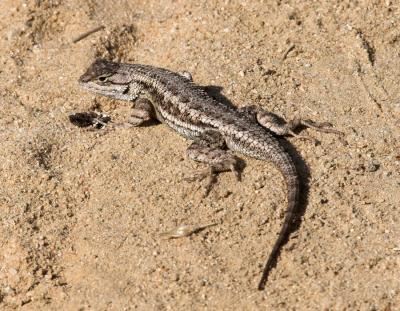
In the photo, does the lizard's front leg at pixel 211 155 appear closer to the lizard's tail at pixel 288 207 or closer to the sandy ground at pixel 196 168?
the sandy ground at pixel 196 168

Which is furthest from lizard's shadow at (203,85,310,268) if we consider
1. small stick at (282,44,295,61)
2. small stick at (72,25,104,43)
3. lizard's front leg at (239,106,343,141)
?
small stick at (72,25,104,43)

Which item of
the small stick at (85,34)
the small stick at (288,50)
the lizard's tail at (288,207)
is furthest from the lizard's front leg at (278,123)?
the small stick at (85,34)

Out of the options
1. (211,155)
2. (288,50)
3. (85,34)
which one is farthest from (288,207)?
(85,34)

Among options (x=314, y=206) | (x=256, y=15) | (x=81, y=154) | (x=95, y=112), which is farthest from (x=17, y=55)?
(x=314, y=206)

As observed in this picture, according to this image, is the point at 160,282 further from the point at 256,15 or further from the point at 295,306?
the point at 256,15

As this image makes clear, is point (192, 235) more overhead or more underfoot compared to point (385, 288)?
more underfoot

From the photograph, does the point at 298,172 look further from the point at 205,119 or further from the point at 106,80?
the point at 106,80

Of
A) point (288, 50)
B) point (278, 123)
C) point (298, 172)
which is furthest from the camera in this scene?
point (288, 50)
